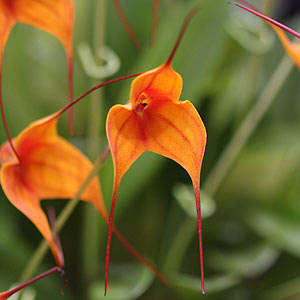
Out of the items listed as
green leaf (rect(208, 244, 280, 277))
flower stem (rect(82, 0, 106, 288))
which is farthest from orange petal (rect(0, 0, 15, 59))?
green leaf (rect(208, 244, 280, 277))

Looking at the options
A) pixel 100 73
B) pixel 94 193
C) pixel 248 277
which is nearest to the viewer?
pixel 94 193

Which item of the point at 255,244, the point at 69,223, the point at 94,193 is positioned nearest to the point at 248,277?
the point at 255,244

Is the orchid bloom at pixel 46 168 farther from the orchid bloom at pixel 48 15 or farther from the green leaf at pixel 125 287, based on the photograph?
the green leaf at pixel 125 287

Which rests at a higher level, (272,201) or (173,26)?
(173,26)

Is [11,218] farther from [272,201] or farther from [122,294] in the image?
[272,201]

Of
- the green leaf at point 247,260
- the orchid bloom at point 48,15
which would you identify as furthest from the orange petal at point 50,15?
the green leaf at point 247,260

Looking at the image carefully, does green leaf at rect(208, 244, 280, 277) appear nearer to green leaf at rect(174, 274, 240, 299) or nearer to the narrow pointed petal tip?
green leaf at rect(174, 274, 240, 299)
